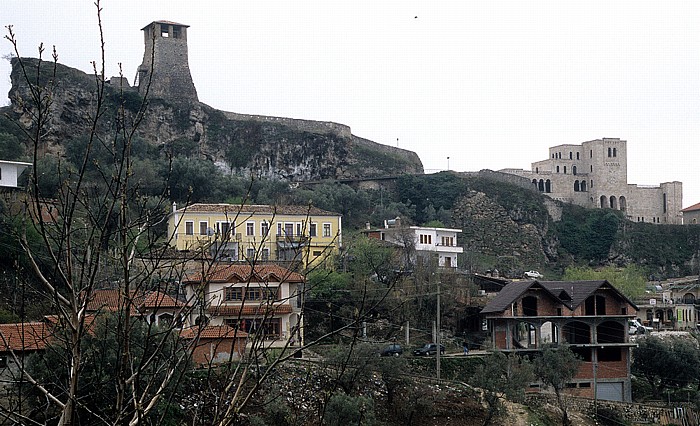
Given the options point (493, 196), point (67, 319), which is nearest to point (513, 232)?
point (493, 196)

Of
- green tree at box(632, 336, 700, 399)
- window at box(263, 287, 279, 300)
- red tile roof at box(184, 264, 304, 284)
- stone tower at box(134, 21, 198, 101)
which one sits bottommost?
green tree at box(632, 336, 700, 399)

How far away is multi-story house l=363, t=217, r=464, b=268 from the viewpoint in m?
52.0

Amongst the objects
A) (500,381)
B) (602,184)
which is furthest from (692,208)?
(500,381)

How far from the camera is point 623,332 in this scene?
135ft

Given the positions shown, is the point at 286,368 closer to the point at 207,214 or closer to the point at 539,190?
the point at 207,214

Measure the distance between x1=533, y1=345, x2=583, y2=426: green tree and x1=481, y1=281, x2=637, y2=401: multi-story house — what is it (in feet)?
10.9

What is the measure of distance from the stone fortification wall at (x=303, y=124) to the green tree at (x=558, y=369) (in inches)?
1681

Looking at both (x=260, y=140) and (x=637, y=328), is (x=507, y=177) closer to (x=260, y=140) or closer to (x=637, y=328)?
(x=260, y=140)

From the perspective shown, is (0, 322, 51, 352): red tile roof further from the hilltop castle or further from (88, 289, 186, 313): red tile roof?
the hilltop castle

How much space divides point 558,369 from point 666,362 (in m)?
8.13

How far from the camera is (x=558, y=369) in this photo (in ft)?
113

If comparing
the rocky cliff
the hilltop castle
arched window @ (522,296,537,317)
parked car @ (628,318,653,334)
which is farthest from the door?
the hilltop castle

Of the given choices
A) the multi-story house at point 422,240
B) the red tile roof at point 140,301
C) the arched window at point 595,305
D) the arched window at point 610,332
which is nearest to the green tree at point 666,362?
the arched window at point 610,332

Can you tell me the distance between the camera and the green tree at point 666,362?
3941 centimetres
